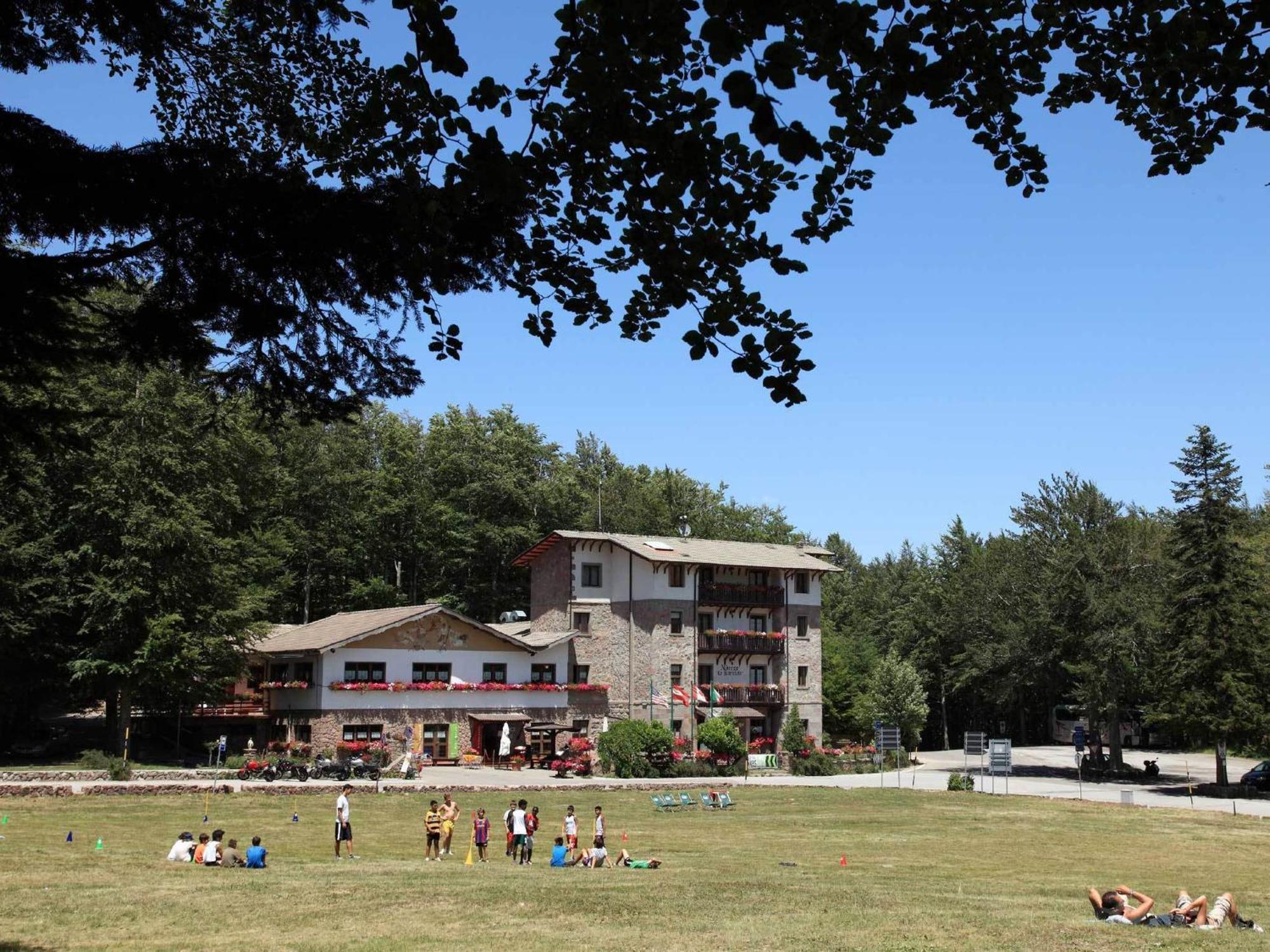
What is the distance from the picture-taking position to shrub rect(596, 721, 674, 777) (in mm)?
52031

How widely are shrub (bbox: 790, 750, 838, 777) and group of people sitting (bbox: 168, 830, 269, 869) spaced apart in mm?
37539

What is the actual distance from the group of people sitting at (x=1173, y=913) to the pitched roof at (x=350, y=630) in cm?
4003

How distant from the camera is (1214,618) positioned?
50.1m

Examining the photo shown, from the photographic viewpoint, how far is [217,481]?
53.1 meters

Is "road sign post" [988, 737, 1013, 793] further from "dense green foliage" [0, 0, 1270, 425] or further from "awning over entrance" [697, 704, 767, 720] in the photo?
"dense green foliage" [0, 0, 1270, 425]

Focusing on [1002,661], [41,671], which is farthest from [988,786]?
[41,671]

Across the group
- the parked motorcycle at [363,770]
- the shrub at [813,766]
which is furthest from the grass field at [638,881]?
the shrub at [813,766]

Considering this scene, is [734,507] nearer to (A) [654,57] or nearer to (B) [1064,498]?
(B) [1064,498]

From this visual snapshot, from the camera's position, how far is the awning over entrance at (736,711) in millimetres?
61500

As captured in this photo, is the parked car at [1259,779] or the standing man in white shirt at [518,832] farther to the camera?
the parked car at [1259,779]

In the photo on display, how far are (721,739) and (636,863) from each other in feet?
103

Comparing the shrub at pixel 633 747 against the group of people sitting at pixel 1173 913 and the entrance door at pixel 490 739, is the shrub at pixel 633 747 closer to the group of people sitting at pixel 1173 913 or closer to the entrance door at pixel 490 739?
the entrance door at pixel 490 739

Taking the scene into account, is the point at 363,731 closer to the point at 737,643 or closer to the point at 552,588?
the point at 552,588

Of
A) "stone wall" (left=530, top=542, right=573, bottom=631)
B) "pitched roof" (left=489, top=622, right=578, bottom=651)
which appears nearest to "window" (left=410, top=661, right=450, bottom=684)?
"pitched roof" (left=489, top=622, right=578, bottom=651)
